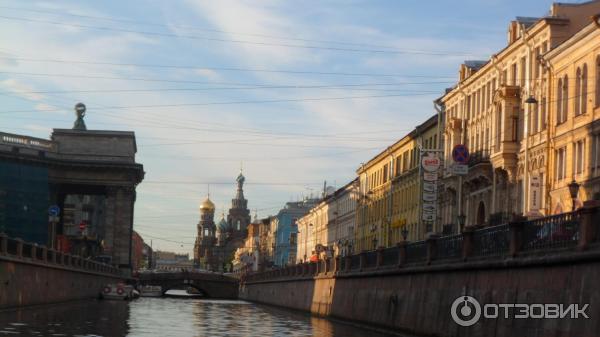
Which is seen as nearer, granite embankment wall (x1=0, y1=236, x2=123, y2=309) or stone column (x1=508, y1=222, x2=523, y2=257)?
stone column (x1=508, y1=222, x2=523, y2=257)

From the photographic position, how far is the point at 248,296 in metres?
148

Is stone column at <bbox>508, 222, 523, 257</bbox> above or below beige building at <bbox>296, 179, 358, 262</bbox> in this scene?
below

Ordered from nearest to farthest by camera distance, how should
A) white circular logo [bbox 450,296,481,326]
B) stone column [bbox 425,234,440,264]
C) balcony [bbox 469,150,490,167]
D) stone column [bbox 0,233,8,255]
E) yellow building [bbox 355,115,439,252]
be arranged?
1. white circular logo [bbox 450,296,481,326]
2. stone column [bbox 425,234,440,264]
3. stone column [bbox 0,233,8,255]
4. balcony [bbox 469,150,490,167]
5. yellow building [bbox 355,115,439,252]

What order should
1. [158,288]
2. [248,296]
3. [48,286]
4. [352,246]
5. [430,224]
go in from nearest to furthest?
[48,286] < [430,224] < [352,246] < [248,296] < [158,288]

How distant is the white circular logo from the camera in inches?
1384

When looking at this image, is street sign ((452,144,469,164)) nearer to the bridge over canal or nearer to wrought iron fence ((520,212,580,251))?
wrought iron fence ((520,212,580,251))

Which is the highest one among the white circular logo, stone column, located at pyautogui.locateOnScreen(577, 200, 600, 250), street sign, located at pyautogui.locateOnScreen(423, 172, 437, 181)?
street sign, located at pyautogui.locateOnScreen(423, 172, 437, 181)

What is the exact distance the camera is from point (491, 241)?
118ft

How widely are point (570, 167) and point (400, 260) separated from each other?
11161 millimetres

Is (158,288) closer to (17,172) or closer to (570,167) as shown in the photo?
(17,172)

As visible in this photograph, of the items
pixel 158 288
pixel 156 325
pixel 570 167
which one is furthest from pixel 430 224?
pixel 158 288

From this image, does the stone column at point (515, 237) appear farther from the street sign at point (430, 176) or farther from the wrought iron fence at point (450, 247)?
the street sign at point (430, 176)

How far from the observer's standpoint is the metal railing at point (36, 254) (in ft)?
179

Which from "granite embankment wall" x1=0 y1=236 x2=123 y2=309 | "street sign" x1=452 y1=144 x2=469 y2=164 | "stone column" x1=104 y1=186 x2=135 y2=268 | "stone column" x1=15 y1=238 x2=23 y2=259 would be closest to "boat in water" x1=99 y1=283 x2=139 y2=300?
"granite embankment wall" x1=0 y1=236 x2=123 y2=309
